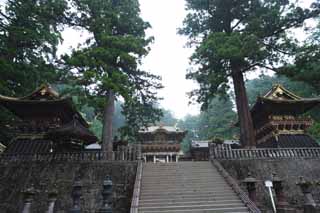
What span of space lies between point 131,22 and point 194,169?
10.2 m

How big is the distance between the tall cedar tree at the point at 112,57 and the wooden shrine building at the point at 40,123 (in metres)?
1.94

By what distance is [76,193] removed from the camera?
732cm

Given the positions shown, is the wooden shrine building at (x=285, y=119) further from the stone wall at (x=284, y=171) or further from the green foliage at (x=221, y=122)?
the green foliage at (x=221, y=122)

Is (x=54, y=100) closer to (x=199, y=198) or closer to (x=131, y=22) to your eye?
(x=131, y=22)

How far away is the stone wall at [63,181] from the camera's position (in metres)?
9.18

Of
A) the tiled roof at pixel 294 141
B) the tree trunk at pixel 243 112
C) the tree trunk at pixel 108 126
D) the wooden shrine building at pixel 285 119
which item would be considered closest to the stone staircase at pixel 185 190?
the tree trunk at pixel 108 126

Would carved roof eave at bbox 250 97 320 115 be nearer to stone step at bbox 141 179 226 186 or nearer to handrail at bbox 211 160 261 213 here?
handrail at bbox 211 160 261 213

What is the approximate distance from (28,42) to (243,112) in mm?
15261

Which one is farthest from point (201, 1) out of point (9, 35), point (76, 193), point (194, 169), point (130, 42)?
point (76, 193)

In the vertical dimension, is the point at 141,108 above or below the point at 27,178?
above

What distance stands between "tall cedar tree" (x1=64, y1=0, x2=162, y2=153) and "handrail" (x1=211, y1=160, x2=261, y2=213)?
590 cm

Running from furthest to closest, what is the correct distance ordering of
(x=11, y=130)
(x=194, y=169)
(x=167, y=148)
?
(x=167, y=148) → (x=11, y=130) → (x=194, y=169)

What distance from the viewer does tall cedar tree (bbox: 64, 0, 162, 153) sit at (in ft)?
37.8

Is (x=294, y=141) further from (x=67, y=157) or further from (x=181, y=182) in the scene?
(x=67, y=157)
